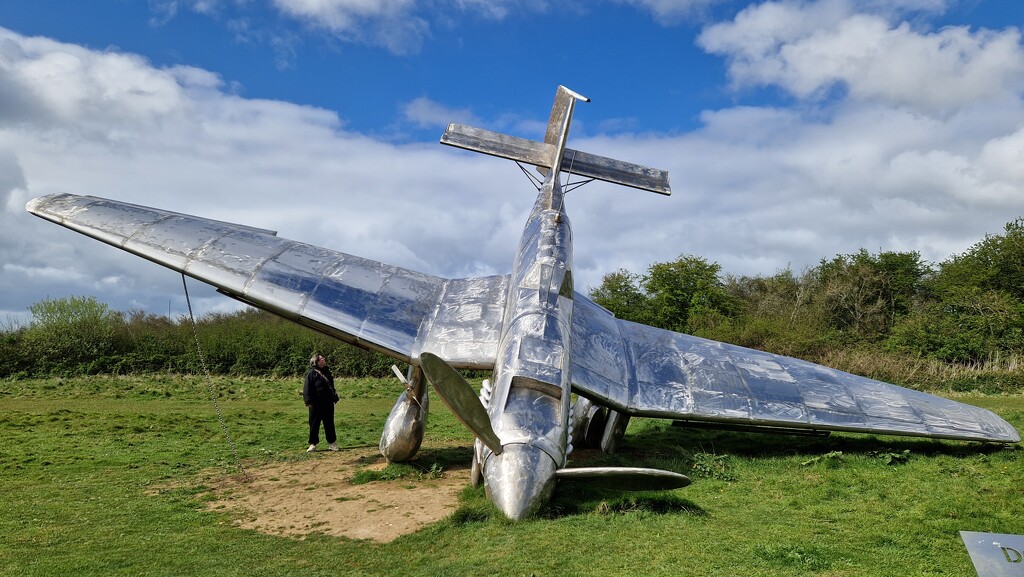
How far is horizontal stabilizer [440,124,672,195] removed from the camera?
16.4m

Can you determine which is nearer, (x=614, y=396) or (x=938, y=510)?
(x=938, y=510)

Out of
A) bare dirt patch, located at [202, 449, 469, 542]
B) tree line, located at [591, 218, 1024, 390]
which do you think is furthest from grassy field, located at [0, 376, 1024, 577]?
tree line, located at [591, 218, 1024, 390]

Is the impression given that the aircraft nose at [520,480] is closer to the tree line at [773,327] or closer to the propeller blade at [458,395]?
the propeller blade at [458,395]

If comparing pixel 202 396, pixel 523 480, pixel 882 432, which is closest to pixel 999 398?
pixel 882 432

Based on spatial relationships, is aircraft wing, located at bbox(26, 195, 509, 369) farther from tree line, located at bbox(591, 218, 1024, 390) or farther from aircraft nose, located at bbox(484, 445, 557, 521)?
tree line, located at bbox(591, 218, 1024, 390)

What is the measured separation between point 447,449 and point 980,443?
8980 mm

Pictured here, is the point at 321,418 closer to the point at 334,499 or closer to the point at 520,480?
the point at 334,499

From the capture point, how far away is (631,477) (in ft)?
24.5

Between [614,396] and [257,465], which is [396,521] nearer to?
[614,396]

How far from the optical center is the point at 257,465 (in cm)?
1198

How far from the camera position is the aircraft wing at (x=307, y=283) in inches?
442

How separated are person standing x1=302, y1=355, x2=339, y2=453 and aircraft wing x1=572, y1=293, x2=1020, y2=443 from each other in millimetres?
4727

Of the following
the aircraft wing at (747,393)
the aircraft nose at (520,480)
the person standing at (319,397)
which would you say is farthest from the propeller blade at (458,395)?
the person standing at (319,397)

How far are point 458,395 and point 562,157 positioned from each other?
32.8ft
